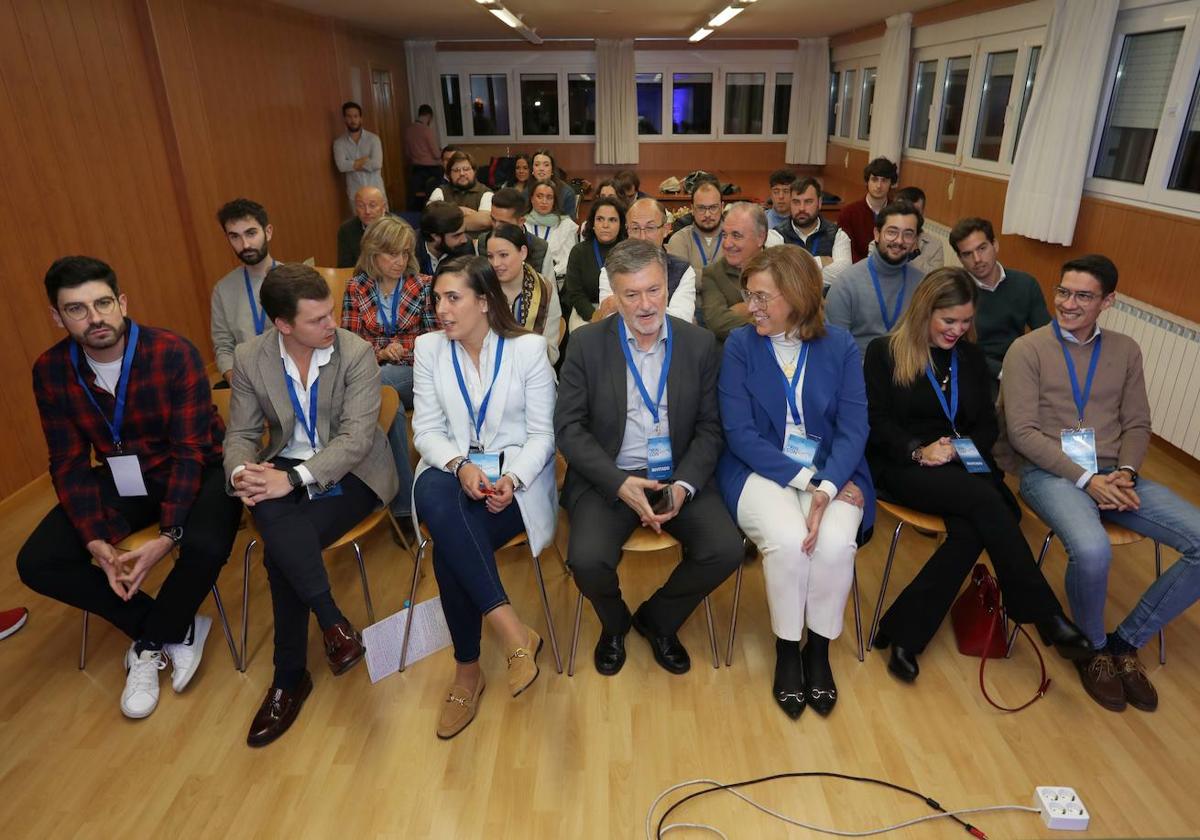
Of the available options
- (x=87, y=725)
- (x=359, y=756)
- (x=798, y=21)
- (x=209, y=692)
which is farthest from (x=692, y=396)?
(x=798, y=21)

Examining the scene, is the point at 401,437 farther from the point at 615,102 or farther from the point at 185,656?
the point at 615,102

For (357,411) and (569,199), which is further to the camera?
(569,199)

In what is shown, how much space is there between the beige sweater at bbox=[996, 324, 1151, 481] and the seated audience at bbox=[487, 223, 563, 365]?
1.97 metres

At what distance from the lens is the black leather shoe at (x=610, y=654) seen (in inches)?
103

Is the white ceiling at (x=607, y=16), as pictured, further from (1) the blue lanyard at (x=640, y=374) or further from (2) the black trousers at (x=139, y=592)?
(2) the black trousers at (x=139, y=592)

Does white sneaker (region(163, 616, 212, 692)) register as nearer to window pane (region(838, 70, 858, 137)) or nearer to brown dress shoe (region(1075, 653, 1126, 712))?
brown dress shoe (region(1075, 653, 1126, 712))

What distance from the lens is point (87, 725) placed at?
242 cm

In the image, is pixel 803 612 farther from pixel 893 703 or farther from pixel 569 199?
pixel 569 199

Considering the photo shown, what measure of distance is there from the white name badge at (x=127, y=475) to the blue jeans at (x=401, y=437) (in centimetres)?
89

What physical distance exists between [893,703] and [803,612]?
45cm

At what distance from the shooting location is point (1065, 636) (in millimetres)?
2379

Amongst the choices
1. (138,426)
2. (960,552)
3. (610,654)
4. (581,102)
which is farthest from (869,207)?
(581,102)

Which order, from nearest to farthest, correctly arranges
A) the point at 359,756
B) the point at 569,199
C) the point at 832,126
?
the point at 359,756
the point at 569,199
the point at 832,126

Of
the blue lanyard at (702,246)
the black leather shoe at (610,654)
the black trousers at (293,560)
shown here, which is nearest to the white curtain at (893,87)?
the blue lanyard at (702,246)
